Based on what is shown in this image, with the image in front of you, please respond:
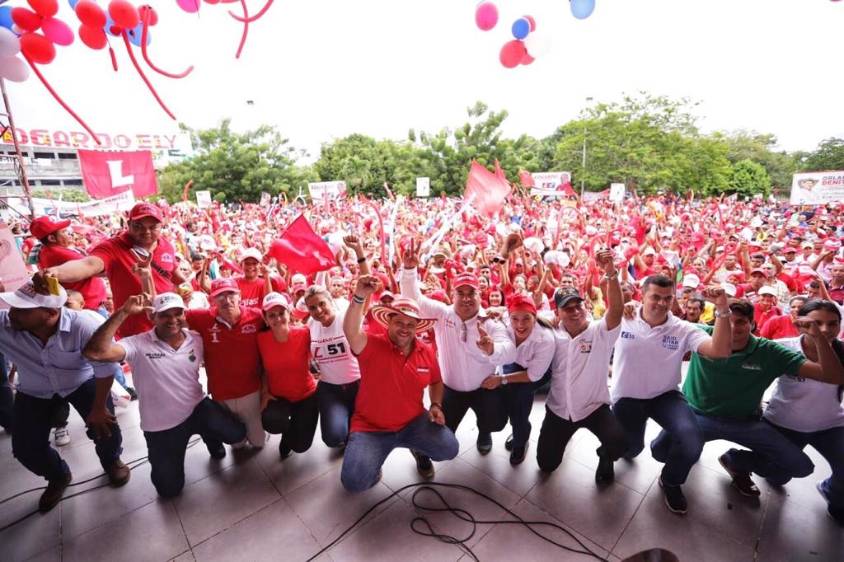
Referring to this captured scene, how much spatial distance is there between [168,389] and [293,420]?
1.03m

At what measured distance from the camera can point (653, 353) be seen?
317 centimetres

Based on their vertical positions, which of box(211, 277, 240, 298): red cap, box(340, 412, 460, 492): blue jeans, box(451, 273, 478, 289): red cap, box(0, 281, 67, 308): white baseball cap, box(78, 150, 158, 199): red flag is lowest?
box(340, 412, 460, 492): blue jeans

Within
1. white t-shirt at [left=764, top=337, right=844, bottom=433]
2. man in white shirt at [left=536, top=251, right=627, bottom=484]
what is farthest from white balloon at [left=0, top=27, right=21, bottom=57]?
white t-shirt at [left=764, top=337, right=844, bottom=433]

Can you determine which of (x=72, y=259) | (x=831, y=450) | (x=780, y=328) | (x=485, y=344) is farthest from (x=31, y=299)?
(x=780, y=328)

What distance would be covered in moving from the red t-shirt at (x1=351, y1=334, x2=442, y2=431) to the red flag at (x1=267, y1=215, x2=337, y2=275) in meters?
1.43

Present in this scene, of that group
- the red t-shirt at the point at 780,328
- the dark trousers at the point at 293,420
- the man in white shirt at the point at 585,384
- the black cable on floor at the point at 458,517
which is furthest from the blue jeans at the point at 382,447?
the red t-shirt at the point at 780,328

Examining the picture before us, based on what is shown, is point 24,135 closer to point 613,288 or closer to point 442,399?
point 442,399

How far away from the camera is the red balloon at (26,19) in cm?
363

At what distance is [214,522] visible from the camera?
2883 mm

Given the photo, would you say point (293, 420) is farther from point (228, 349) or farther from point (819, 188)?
point (819, 188)

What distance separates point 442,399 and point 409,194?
31.3 metres

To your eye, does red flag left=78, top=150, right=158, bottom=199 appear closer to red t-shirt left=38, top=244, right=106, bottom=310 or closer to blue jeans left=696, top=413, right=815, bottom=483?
red t-shirt left=38, top=244, right=106, bottom=310

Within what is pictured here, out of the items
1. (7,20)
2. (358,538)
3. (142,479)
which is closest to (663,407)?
(358,538)

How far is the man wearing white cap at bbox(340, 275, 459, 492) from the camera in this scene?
9.90ft
